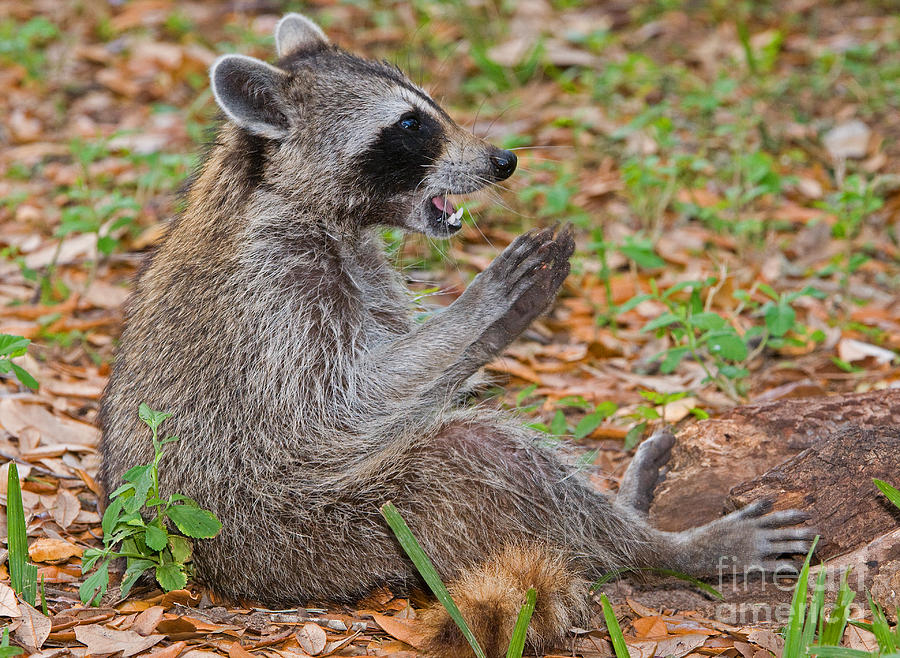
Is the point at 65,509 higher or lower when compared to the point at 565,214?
lower

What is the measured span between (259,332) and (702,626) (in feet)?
7.40

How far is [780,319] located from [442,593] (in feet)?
8.99

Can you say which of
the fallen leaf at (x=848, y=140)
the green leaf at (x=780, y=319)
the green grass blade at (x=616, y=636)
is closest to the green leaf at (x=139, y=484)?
the green grass blade at (x=616, y=636)

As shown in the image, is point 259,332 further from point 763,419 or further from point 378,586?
point 763,419

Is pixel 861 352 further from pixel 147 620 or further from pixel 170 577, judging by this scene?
pixel 147 620

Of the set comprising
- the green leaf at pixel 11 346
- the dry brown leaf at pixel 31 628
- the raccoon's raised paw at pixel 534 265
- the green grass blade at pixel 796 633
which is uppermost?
the raccoon's raised paw at pixel 534 265

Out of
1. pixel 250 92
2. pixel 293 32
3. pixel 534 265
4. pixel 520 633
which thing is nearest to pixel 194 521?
pixel 520 633

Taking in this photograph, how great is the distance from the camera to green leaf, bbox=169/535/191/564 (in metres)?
4.18

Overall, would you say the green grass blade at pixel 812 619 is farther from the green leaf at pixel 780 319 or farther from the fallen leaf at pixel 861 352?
the fallen leaf at pixel 861 352

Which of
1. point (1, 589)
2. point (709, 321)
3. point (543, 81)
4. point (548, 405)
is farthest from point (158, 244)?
point (543, 81)

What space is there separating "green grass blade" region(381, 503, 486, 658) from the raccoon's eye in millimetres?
1854

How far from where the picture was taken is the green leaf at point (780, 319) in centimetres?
545

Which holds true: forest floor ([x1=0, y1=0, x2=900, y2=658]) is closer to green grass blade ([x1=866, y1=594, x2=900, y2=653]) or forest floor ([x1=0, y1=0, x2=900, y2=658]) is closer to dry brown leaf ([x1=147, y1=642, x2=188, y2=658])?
dry brown leaf ([x1=147, y1=642, x2=188, y2=658])

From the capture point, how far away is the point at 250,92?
4.72 m
